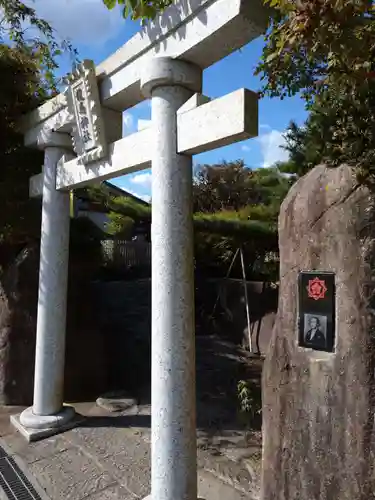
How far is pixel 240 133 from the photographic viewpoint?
2.29 metres

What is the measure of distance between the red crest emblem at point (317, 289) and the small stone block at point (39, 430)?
332cm

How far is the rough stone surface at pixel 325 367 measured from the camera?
2025mm

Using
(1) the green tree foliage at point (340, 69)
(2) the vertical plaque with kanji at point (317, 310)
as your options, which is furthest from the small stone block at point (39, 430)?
(1) the green tree foliage at point (340, 69)

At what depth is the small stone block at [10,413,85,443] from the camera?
4.06 metres

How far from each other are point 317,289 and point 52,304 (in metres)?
3.09

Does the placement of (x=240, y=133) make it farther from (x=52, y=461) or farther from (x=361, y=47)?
(x=52, y=461)

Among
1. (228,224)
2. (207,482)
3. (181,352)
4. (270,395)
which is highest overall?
(228,224)

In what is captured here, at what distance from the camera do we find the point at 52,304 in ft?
14.2

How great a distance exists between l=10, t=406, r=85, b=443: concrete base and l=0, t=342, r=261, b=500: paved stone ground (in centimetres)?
8

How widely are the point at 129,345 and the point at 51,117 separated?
15.9 feet

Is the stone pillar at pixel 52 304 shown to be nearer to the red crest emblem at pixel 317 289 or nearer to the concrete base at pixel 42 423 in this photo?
the concrete base at pixel 42 423

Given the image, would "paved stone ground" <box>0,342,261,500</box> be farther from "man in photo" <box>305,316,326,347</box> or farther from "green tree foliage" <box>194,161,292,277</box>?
"green tree foliage" <box>194,161,292,277</box>

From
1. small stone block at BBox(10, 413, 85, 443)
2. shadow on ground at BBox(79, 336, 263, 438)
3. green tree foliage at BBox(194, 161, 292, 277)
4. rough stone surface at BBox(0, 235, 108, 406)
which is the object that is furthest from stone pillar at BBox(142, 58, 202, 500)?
rough stone surface at BBox(0, 235, 108, 406)

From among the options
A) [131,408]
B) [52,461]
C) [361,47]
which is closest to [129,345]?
[131,408]
